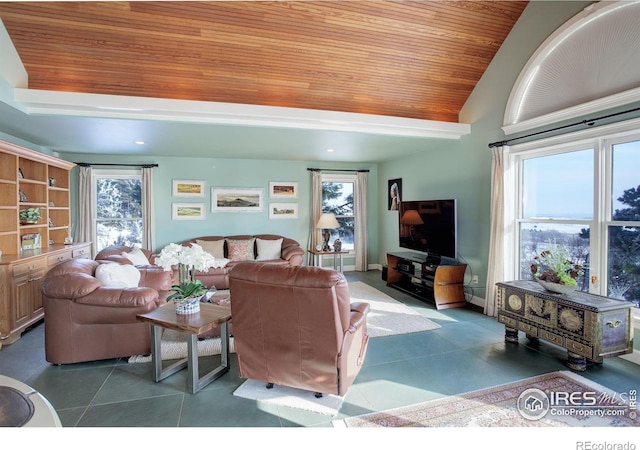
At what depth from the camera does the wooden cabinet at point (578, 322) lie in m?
2.66

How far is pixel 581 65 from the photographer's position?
3.35 meters

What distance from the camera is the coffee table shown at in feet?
7.81

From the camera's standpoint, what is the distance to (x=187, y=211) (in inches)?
257

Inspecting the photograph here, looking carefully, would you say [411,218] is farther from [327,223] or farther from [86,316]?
[86,316]

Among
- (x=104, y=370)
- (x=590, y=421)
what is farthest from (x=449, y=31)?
(x=104, y=370)

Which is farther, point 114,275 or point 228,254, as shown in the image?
point 228,254

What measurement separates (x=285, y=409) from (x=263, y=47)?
369cm

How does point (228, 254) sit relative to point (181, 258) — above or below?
below

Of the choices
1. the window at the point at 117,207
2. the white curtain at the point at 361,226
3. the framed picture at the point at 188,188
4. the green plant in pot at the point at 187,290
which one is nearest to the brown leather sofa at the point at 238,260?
the framed picture at the point at 188,188

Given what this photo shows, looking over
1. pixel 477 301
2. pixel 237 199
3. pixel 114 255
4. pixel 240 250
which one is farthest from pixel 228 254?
pixel 477 301

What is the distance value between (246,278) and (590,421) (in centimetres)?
248
